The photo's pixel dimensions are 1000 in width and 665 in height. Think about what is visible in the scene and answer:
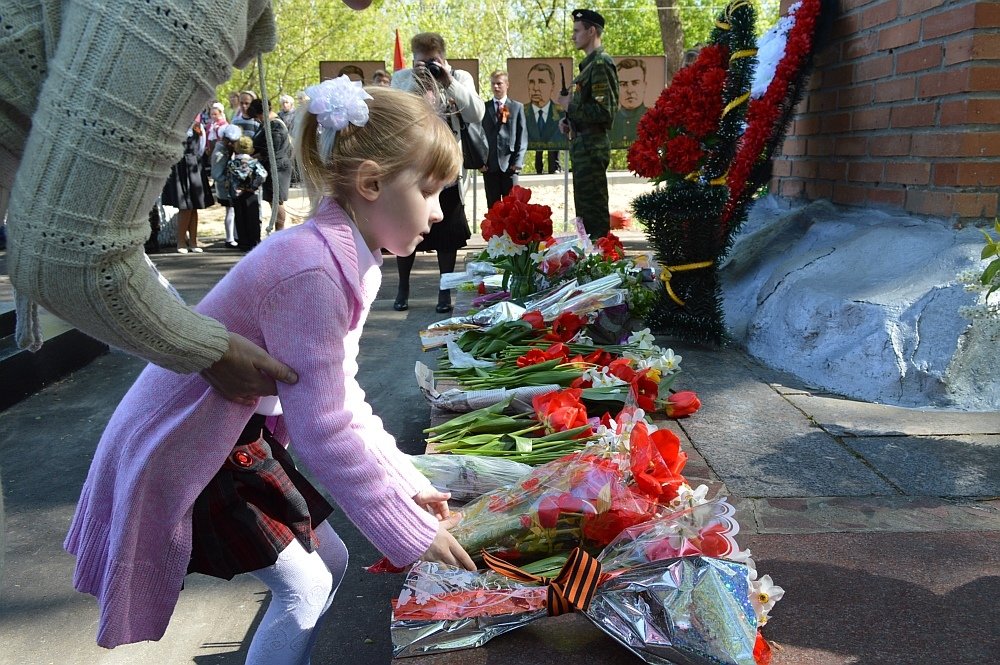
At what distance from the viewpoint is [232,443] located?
1.57m

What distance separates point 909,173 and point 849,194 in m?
0.63

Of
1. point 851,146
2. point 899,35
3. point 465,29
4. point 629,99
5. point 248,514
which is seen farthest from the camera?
point 465,29

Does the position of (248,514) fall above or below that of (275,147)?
below

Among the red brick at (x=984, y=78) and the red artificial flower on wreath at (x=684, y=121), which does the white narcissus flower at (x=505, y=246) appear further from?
the red brick at (x=984, y=78)

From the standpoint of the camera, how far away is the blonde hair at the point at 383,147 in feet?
5.38

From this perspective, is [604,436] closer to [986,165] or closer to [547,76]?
[986,165]

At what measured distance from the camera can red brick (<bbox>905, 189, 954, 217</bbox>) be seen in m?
3.76

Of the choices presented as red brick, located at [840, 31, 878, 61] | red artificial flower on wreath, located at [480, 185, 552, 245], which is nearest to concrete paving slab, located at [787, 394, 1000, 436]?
red artificial flower on wreath, located at [480, 185, 552, 245]

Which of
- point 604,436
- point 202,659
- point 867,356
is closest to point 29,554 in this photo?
point 202,659

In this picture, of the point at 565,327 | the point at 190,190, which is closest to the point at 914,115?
the point at 565,327

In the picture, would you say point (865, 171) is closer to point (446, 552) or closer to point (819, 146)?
point (819, 146)

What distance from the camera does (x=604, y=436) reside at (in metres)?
2.37

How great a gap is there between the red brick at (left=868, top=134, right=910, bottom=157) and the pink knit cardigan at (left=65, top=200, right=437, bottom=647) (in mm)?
3447

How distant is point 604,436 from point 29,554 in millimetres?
2062
